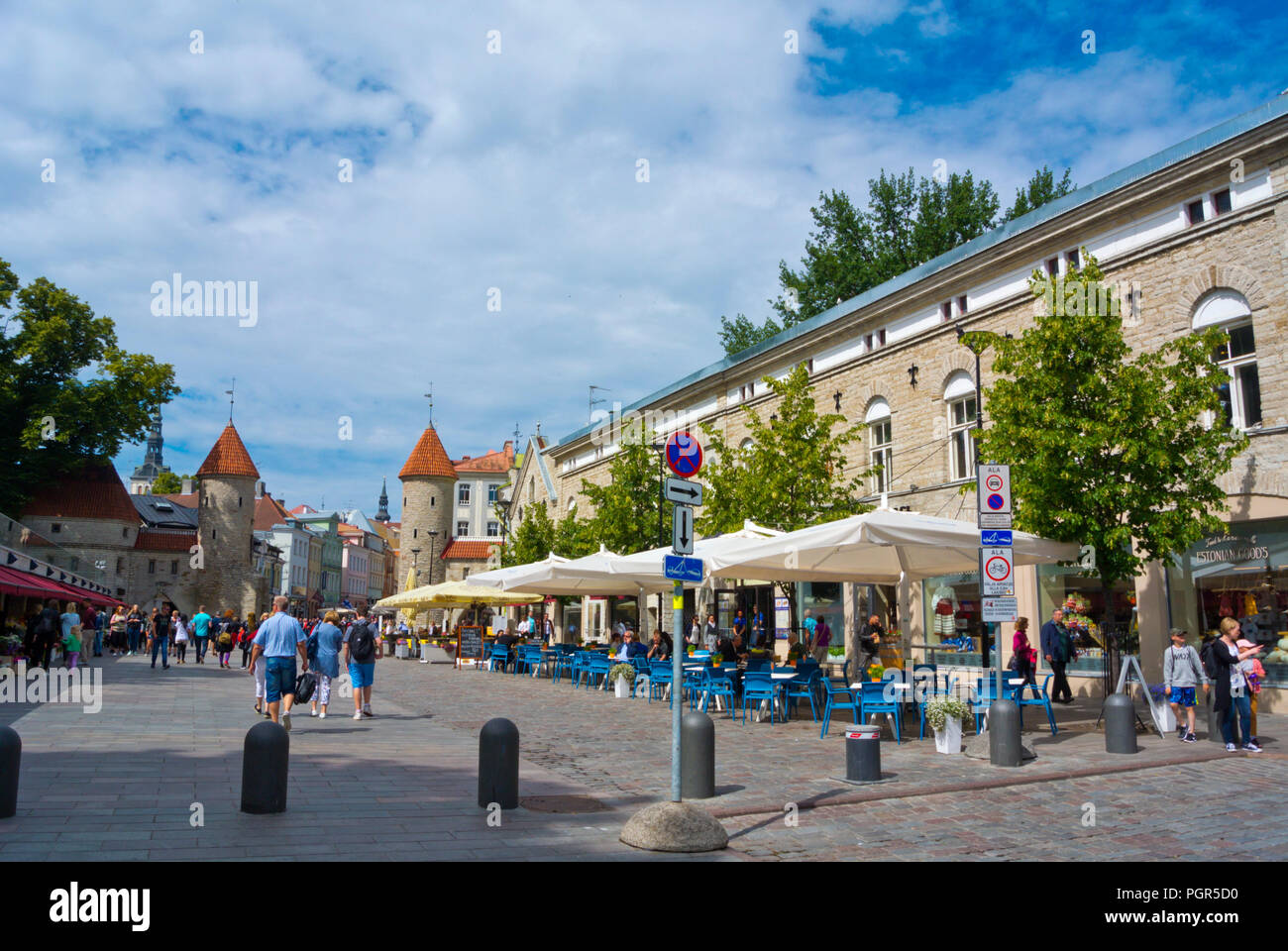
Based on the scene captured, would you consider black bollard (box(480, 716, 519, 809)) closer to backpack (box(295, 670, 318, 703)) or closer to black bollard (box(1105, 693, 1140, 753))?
backpack (box(295, 670, 318, 703))

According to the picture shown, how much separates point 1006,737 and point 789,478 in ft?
37.5

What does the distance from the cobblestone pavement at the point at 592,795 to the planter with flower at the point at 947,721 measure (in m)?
0.22

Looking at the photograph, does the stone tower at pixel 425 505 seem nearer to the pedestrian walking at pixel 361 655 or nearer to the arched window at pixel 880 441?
the arched window at pixel 880 441

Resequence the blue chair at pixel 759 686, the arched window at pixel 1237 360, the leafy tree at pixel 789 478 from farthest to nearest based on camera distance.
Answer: the leafy tree at pixel 789 478, the arched window at pixel 1237 360, the blue chair at pixel 759 686

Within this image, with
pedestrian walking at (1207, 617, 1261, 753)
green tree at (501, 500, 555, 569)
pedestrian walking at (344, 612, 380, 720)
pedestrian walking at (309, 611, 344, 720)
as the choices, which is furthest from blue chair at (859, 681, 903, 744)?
green tree at (501, 500, 555, 569)

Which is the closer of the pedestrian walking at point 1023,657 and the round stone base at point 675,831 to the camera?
A: the round stone base at point 675,831

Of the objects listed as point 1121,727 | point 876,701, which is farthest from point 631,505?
point 1121,727

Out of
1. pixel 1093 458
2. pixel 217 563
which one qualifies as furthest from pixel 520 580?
pixel 217 563

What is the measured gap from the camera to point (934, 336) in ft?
76.0

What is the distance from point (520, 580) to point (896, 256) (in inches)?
954

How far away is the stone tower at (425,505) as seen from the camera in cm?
8375

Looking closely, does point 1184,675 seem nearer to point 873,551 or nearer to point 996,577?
point 996,577

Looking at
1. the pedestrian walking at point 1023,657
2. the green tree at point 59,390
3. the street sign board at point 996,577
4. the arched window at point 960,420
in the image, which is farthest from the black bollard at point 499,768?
the green tree at point 59,390
